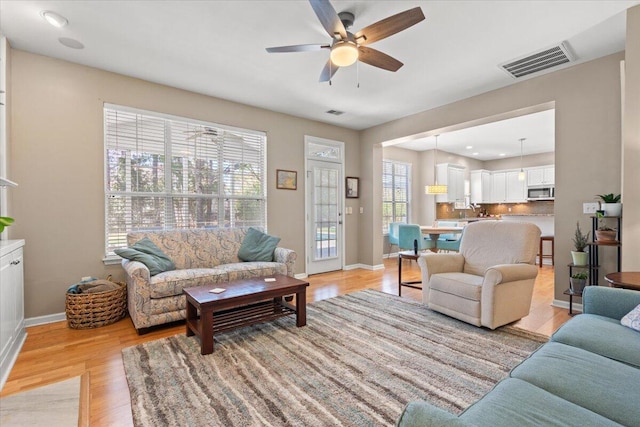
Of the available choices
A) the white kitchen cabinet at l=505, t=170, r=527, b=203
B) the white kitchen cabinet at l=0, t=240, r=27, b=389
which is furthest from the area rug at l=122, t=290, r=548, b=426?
the white kitchen cabinet at l=505, t=170, r=527, b=203

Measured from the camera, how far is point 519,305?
9.61 ft

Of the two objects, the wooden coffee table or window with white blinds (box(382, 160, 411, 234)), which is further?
window with white blinds (box(382, 160, 411, 234))

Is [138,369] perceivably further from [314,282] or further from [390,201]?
[390,201]

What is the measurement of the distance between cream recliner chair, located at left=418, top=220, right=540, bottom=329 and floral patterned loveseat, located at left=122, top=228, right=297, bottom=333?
1.80 metres

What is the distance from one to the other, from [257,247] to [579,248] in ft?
12.3

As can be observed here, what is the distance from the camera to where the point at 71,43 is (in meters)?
2.88

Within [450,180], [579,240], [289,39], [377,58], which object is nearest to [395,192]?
[450,180]

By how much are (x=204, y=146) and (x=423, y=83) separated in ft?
10.0

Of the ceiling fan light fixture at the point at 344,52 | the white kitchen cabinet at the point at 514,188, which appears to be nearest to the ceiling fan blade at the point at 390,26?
the ceiling fan light fixture at the point at 344,52

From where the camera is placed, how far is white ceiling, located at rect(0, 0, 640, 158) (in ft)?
7.84

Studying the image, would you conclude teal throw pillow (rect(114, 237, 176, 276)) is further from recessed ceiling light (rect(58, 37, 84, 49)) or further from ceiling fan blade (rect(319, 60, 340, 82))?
ceiling fan blade (rect(319, 60, 340, 82))

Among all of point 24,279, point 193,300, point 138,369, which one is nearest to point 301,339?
point 193,300

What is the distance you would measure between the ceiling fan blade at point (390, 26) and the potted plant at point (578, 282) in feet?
10.4

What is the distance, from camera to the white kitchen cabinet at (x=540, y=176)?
7.60 m
